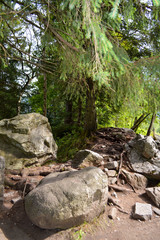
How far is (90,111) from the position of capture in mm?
7469

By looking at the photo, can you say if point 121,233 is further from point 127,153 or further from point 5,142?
point 5,142

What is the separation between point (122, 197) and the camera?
3852 mm

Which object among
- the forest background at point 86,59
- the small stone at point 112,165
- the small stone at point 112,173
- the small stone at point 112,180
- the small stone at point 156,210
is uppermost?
→ the forest background at point 86,59

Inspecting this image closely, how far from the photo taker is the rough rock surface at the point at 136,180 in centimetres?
425

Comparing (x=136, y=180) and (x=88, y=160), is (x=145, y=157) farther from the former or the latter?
(x=88, y=160)

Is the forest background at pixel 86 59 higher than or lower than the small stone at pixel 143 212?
higher

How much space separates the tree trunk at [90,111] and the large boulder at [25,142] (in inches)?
77.4

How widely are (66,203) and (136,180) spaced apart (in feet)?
7.59

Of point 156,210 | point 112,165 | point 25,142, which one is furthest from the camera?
point 25,142

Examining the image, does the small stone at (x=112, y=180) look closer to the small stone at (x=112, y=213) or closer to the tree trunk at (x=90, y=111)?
the small stone at (x=112, y=213)

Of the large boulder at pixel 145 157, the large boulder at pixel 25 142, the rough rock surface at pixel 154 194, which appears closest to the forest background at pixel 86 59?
the large boulder at pixel 25 142

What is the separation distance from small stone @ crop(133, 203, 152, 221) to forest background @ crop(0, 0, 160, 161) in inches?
110

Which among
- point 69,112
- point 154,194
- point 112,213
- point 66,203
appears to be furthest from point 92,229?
point 69,112

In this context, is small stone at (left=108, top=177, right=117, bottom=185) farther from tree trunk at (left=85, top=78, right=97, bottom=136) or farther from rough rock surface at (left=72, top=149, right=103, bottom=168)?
tree trunk at (left=85, top=78, right=97, bottom=136)
